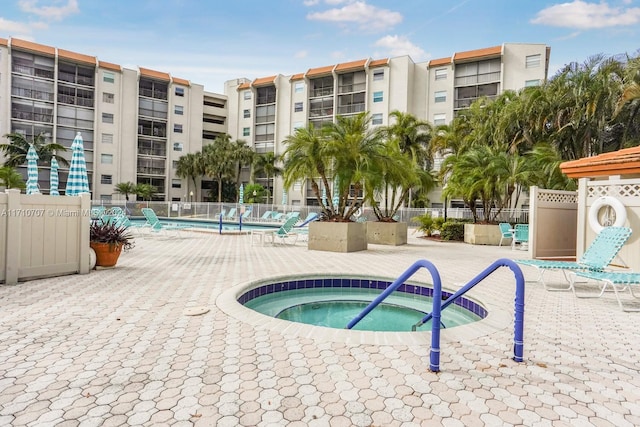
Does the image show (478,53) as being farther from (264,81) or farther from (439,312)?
(439,312)

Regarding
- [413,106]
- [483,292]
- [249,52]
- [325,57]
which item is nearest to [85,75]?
[325,57]

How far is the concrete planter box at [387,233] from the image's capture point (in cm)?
1438

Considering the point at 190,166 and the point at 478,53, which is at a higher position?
the point at 478,53

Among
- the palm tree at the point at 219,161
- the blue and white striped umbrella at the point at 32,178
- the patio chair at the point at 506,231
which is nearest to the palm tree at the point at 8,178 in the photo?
the blue and white striped umbrella at the point at 32,178

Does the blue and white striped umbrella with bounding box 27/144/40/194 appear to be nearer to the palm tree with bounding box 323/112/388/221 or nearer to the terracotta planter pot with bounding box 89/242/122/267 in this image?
the terracotta planter pot with bounding box 89/242/122/267

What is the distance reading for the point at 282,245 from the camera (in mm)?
13570

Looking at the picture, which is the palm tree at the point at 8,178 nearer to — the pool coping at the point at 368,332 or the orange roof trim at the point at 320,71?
the pool coping at the point at 368,332

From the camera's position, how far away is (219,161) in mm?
44781

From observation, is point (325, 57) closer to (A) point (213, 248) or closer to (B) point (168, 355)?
(A) point (213, 248)

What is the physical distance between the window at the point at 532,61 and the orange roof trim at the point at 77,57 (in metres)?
42.2

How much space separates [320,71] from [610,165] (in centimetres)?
3800

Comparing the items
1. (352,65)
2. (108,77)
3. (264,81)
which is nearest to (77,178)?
(352,65)

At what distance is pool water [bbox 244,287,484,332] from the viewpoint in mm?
5871

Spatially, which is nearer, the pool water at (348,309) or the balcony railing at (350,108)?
the pool water at (348,309)
